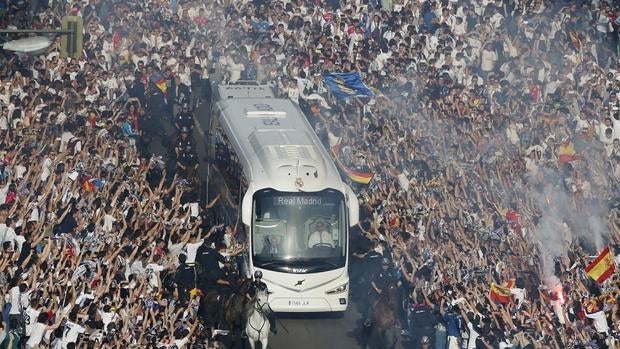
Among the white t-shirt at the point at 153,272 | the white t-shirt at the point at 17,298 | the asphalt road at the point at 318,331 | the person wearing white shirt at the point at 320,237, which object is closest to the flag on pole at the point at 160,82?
the asphalt road at the point at 318,331

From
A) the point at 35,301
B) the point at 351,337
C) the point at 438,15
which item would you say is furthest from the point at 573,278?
the point at 438,15

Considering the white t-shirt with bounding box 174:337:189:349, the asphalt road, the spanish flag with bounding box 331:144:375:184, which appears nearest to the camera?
the white t-shirt with bounding box 174:337:189:349

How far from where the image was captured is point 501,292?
26938 millimetres

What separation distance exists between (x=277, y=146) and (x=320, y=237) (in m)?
2.19

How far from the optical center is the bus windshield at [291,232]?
97.1ft

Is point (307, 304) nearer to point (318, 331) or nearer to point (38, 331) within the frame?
point (318, 331)

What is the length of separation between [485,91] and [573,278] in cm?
1329

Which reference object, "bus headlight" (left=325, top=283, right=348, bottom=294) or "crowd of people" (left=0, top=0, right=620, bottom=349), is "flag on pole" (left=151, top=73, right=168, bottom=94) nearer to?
"crowd of people" (left=0, top=0, right=620, bottom=349)

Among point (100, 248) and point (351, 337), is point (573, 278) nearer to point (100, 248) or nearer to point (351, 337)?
point (351, 337)

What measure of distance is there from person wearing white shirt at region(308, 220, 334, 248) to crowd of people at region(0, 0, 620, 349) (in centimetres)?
117

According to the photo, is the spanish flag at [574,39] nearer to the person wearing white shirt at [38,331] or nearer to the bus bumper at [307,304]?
the bus bumper at [307,304]

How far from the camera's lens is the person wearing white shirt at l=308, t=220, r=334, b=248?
29688 mm

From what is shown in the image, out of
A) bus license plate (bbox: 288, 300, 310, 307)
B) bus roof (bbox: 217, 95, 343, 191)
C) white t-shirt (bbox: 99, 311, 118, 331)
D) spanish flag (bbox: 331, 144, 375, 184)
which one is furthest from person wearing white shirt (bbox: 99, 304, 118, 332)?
spanish flag (bbox: 331, 144, 375, 184)

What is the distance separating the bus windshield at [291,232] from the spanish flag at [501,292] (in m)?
3.77
